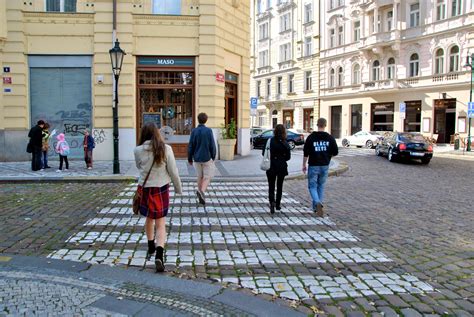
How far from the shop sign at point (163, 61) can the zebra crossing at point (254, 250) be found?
10.5 meters

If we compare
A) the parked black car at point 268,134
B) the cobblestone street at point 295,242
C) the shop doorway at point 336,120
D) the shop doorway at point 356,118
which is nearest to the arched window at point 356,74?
the shop doorway at point 356,118

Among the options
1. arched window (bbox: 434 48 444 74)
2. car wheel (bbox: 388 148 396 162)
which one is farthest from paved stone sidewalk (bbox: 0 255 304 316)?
arched window (bbox: 434 48 444 74)

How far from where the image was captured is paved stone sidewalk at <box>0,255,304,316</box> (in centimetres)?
390

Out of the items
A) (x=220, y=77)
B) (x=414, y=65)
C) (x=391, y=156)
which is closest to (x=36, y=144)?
(x=220, y=77)

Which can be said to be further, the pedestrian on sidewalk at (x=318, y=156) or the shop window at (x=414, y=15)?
the shop window at (x=414, y=15)

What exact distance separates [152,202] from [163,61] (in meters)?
14.0

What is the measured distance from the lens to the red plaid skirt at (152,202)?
5.09 meters

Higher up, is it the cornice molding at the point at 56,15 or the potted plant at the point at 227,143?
the cornice molding at the point at 56,15

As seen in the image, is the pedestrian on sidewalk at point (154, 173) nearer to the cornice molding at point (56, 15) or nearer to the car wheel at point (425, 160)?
the cornice molding at point (56, 15)

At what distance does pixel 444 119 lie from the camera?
33.7 m

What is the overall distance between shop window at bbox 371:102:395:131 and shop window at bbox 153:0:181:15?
25.6 metres

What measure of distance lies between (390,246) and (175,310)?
3553 millimetres

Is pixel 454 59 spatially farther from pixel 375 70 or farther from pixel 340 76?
pixel 340 76

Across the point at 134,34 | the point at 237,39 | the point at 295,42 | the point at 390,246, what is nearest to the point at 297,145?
the point at 237,39
